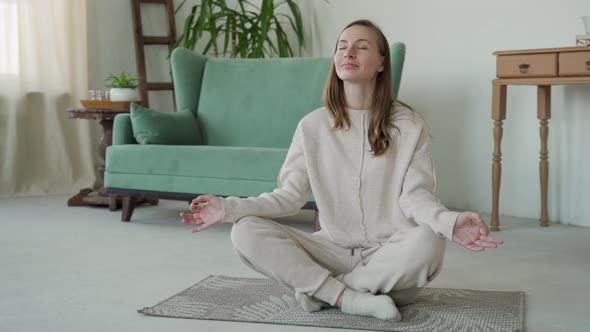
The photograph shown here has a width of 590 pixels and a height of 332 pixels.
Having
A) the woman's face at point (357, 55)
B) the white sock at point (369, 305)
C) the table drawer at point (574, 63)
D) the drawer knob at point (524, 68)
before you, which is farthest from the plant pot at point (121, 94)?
the white sock at point (369, 305)

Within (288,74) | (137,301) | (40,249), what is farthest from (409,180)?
(288,74)

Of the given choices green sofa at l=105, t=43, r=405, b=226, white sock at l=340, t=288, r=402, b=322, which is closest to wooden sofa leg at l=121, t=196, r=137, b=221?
green sofa at l=105, t=43, r=405, b=226

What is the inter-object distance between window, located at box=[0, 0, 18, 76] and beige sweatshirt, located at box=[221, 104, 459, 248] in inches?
120

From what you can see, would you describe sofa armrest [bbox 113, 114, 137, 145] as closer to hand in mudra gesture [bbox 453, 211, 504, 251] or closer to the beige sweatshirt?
the beige sweatshirt

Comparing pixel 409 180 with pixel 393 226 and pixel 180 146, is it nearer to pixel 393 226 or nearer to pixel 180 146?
pixel 393 226

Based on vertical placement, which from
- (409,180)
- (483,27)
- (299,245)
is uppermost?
(483,27)

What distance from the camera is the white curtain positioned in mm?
4531

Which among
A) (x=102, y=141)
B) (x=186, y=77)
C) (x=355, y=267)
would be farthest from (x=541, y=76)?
(x=102, y=141)

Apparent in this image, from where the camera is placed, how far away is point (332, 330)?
5.78ft

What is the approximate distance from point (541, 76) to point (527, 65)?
0.25 feet

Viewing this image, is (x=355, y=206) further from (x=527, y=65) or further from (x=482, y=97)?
(x=482, y=97)

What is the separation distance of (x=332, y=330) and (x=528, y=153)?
7.59ft

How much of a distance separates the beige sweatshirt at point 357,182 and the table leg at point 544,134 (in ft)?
5.51

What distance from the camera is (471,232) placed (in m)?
1.67
